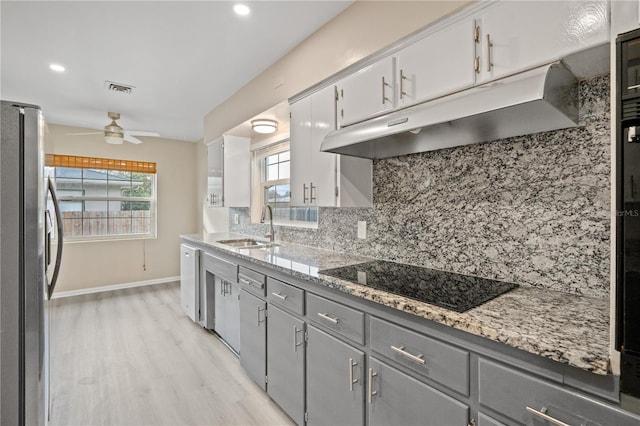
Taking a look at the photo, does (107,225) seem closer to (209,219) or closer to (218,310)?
(209,219)

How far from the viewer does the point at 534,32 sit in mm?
1135

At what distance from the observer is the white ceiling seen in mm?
2045

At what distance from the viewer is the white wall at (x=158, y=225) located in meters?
→ 4.75

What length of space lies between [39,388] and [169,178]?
4.75 m

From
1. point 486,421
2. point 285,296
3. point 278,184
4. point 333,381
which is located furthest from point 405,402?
point 278,184

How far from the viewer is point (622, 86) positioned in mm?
695

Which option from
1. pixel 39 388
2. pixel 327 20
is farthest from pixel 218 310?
pixel 327 20

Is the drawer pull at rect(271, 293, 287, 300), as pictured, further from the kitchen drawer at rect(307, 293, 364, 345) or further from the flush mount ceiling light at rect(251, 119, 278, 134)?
the flush mount ceiling light at rect(251, 119, 278, 134)

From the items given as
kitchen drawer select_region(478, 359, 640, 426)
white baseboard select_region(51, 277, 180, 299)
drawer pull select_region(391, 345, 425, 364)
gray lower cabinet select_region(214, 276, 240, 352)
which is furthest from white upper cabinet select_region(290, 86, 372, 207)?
white baseboard select_region(51, 277, 180, 299)

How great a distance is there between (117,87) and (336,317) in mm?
3414

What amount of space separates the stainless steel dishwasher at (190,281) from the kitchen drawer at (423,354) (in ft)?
8.35

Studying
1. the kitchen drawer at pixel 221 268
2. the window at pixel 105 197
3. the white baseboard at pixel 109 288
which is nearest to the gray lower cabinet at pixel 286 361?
the kitchen drawer at pixel 221 268

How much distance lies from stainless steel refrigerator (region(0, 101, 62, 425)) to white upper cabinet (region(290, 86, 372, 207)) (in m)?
1.45

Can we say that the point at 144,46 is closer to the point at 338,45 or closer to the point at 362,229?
the point at 338,45
